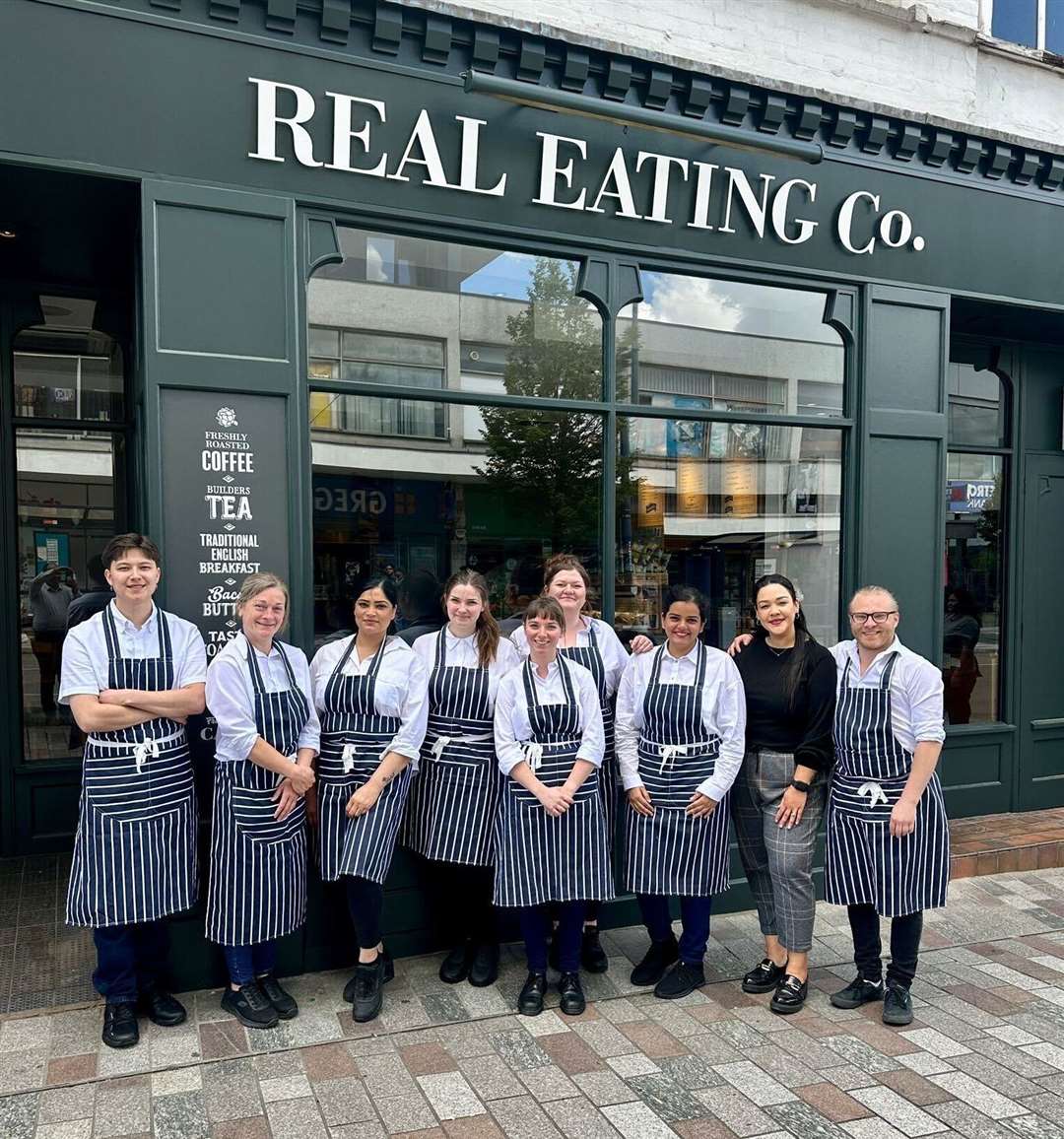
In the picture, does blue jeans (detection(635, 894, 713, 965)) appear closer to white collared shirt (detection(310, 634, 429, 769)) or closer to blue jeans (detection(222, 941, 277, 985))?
white collared shirt (detection(310, 634, 429, 769))

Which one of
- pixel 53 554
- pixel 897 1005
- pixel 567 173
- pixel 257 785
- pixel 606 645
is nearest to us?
pixel 257 785

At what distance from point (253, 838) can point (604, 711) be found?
1.64 m

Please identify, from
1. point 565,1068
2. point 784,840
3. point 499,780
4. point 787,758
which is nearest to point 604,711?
point 499,780

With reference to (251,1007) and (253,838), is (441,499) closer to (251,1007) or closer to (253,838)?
(253,838)

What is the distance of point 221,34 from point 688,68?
231cm

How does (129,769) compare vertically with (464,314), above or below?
below

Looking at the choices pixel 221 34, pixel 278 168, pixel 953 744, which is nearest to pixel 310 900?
pixel 278 168

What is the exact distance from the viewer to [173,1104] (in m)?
3.27

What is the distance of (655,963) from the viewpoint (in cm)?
433

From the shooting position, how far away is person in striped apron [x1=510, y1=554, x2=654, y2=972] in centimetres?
426

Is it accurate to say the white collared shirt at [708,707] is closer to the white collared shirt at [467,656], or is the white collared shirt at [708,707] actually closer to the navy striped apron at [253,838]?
the white collared shirt at [467,656]

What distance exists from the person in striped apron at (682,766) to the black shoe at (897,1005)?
30.9 inches

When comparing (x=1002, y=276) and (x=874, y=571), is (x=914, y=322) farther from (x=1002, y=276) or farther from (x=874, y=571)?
(x=874, y=571)

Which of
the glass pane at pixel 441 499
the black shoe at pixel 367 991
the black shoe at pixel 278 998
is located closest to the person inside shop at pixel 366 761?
the black shoe at pixel 367 991
